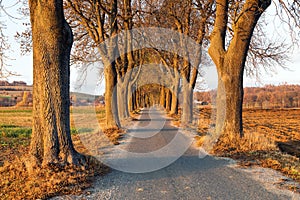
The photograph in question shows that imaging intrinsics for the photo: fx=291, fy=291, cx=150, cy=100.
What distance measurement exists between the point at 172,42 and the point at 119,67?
15.3ft

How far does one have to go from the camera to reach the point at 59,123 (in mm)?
6879

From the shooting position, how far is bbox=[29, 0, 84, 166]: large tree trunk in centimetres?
670

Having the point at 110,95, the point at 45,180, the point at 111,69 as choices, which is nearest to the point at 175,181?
the point at 45,180

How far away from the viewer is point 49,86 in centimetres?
679

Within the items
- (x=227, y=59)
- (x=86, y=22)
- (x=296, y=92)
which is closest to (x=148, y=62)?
(x=86, y=22)

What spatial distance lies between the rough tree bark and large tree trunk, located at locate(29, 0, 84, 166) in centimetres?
558

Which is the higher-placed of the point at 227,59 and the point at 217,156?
the point at 227,59

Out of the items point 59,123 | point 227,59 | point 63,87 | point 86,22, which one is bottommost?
point 59,123

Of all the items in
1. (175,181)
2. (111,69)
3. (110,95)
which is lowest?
(175,181)

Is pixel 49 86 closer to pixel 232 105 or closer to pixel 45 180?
pixel 45 180

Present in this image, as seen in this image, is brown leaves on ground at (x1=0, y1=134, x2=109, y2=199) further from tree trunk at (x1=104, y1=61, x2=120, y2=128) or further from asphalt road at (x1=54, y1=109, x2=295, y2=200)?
tree trunk at (x1=104, y1=61, x2=120, y2=128)

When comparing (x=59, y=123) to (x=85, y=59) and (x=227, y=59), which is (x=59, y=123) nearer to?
(x=227, y=59)

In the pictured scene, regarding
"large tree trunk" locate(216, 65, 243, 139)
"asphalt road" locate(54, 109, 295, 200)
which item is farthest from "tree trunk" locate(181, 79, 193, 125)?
"asphalt road" locate(54, 109, 295, 200)

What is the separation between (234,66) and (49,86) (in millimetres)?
6287
